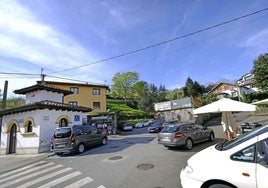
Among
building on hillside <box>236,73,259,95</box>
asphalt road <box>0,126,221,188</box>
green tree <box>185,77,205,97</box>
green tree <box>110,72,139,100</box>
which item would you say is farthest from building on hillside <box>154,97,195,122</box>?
building on hillside <box>236,73,259,95</box>

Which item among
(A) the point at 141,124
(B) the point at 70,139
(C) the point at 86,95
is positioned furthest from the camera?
(A) the point at 141,124

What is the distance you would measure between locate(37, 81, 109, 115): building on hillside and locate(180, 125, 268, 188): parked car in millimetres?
36160

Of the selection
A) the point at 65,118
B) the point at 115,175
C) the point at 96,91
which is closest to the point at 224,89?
the point at 96,91

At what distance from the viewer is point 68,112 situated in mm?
18609

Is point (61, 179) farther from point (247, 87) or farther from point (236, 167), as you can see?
point (247, 87)

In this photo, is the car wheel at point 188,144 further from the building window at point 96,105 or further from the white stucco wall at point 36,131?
the building window at point 96,105

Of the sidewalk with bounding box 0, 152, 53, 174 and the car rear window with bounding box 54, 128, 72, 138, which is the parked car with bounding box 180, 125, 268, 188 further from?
the sidewalk with bounding box 0, 152, 53, 174

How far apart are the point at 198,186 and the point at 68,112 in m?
16.4

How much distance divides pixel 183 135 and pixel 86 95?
99.4 ft

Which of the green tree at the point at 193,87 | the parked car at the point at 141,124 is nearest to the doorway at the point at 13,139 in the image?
the parked car at the point at 141,124

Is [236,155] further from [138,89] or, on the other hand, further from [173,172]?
[138,89]

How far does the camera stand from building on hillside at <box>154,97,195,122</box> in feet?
106

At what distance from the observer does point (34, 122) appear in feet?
53.4

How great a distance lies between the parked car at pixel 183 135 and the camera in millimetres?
12148
